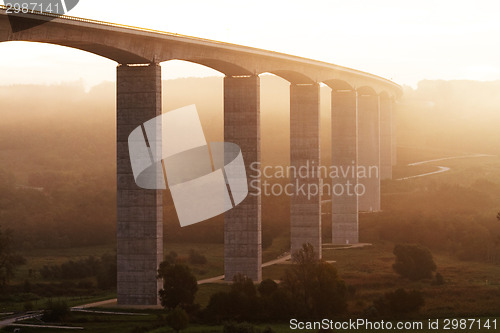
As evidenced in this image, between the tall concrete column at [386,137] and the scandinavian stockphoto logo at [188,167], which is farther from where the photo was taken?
the tall concrete column at [386,137]

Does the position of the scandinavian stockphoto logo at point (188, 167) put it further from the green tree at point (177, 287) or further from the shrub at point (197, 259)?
the shrub at point (197, 259)

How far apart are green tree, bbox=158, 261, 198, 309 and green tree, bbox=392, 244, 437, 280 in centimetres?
2409

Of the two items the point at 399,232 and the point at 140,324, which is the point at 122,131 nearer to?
the point at 140,324

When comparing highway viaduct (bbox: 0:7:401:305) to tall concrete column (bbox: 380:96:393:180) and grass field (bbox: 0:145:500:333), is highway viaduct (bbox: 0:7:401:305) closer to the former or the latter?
grass field (bbox: 0:145:500:333)

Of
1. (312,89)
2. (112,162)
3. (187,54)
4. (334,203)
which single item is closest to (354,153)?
(334,203)

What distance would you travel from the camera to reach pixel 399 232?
10344cm

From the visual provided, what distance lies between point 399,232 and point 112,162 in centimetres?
8678

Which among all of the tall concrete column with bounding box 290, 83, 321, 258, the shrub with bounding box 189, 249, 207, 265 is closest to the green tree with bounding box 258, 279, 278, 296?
the tall concrete column with bounding box 290, 83, 321, 258

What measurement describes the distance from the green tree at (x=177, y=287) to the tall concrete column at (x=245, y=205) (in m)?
13.9

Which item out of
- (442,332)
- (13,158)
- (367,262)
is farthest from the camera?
(13,158)

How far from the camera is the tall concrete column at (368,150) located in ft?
376

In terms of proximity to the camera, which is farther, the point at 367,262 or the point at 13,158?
the point at 13,158

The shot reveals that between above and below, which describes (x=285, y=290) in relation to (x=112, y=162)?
below

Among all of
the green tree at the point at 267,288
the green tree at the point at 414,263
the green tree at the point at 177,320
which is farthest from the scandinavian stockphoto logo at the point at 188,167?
the green tree at the point at 414,263
